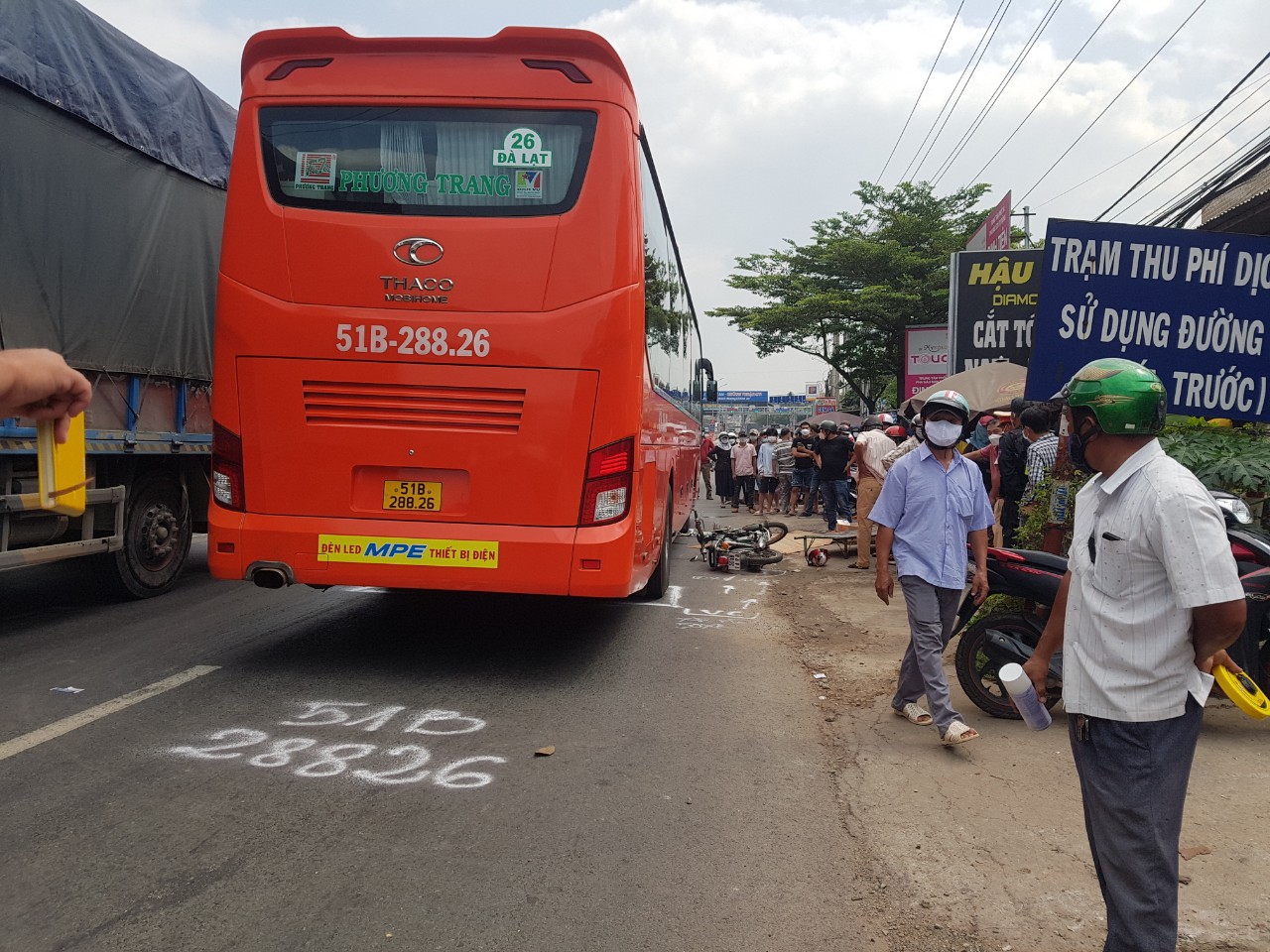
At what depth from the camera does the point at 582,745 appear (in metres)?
4.56

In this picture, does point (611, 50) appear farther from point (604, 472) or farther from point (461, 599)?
point (461, 599)

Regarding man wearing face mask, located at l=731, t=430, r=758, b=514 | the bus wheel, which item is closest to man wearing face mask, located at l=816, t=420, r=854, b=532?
the bus wheel

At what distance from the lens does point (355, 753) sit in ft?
14.2

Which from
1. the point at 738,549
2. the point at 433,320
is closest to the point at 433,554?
the point at 433,320

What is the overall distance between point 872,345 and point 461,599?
2486 centimetres

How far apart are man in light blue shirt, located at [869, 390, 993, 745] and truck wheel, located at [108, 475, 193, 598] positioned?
5964 millimetres

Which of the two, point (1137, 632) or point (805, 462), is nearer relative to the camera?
point (1137, 632)

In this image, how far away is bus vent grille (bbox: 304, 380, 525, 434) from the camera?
5.46 m

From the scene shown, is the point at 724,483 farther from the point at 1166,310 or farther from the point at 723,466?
the point at 1166,310

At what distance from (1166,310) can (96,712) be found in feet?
22.1

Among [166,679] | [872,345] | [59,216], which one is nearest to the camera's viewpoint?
[166,679]

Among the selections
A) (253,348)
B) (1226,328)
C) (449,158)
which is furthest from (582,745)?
(1226,328)


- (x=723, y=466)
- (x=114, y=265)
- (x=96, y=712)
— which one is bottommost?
(x=96, y=712)

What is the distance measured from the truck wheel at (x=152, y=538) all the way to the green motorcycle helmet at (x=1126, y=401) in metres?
7.41
